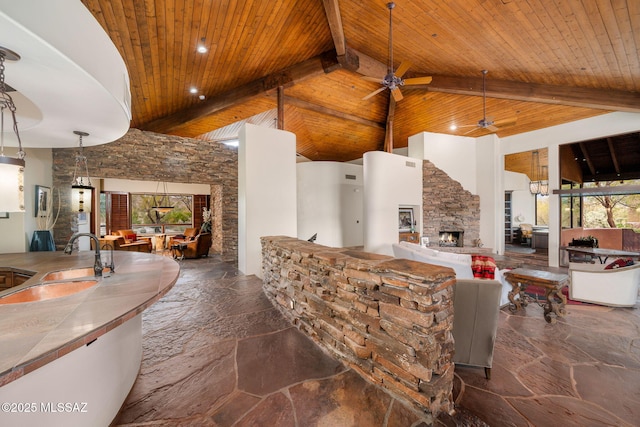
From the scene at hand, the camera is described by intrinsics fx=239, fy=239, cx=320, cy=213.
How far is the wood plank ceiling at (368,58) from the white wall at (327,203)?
1858 mm

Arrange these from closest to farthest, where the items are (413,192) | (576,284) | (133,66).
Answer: (576,284) < (133,66) < (413,192)

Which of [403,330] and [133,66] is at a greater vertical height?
[133,66]

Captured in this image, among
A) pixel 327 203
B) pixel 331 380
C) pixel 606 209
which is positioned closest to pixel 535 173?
pixel 606 209

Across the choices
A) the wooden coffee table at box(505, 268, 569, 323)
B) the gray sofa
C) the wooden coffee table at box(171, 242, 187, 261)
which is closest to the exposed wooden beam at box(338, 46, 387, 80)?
the wooden coffee table at box(505, 268, 569, 323)

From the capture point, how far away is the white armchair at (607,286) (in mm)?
3643

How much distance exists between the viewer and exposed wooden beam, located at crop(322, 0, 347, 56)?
3.88m

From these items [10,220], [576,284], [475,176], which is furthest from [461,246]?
[10,220]

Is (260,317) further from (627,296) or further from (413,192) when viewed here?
(413,192)

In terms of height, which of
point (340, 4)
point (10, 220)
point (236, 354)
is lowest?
point (236, 354)

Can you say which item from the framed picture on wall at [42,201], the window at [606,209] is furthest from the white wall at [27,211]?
the window at [606,209]

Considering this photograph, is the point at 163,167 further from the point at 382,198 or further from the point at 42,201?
the point at 382,198

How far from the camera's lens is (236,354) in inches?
92.7

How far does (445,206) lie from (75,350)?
9232 millimetres

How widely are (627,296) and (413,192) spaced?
502 cm
